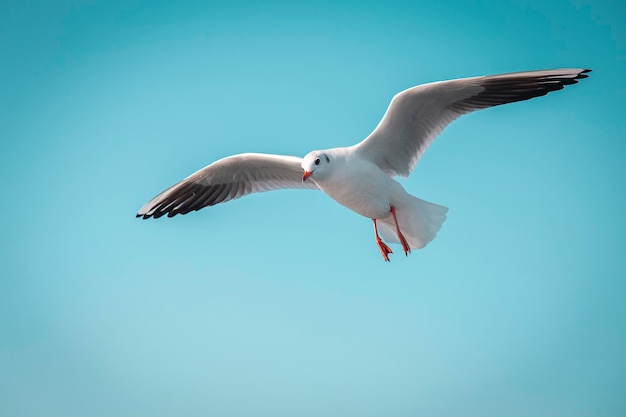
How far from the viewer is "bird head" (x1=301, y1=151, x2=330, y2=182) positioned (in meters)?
6.63

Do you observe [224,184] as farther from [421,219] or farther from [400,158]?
[421,219]

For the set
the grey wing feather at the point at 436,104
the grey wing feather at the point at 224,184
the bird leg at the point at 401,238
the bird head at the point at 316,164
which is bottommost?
the bird leg at the point at 401,238

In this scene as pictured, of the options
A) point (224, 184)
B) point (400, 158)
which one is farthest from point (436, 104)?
point (224, 184)

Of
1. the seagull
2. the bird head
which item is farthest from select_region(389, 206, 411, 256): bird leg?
the bird head

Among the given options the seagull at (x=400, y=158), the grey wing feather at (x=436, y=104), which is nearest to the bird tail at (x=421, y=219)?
the seagull at (x=400, y=158)

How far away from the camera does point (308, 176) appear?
6656 millimetres

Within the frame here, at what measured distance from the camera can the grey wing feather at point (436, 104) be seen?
687 cm

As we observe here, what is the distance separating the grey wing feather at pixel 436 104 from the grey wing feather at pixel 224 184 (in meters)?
0.96

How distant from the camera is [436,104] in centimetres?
709

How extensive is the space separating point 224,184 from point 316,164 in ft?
6.07

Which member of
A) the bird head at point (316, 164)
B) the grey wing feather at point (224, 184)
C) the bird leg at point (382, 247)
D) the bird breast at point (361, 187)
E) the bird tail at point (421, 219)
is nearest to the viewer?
the bird head at point (316, 164)

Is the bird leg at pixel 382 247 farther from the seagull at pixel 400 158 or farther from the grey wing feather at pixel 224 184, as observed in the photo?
the grey wing feather at pixel 224 184

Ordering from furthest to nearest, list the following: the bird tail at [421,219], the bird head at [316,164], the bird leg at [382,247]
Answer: the bird leg at [382,247] → the bird tail at [421,219] → the bird head at [316,164]

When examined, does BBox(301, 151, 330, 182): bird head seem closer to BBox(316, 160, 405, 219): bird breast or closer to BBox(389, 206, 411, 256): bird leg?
BBox(316, 160, 405, 219): bird breast
